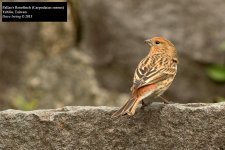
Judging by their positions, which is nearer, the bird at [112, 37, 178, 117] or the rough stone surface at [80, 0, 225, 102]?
the bird at [112, 37, 178, 117]

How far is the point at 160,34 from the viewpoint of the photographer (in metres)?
9.21

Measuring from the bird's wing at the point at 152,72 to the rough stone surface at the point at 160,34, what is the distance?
2289 millimetres

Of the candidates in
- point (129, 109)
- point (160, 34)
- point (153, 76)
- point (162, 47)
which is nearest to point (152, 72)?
point (153, 76)

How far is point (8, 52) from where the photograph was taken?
928cm

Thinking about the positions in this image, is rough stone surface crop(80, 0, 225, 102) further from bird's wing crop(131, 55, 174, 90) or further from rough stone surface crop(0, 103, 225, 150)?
rough stone surface crop(0, 103, 225, 150)

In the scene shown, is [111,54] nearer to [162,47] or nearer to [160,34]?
[160,34]

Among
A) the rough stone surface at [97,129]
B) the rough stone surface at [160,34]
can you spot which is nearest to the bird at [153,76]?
the rough stone surface at [97,129]

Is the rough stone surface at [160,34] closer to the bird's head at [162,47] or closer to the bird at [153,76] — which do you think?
the bird's head at [162,47]

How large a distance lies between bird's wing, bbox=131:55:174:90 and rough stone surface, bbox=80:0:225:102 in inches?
90.1

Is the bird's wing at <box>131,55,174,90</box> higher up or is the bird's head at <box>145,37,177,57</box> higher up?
the bird's head at <box>145,37,177,57</box>

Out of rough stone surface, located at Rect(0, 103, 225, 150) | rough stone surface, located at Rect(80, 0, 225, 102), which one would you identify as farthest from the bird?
rough stone surface, located at Rect(80, 0, 225, 102)

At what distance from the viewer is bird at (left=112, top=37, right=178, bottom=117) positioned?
6.00 metres

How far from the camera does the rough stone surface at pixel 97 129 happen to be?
238 inches

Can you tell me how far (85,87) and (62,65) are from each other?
1.36ft
